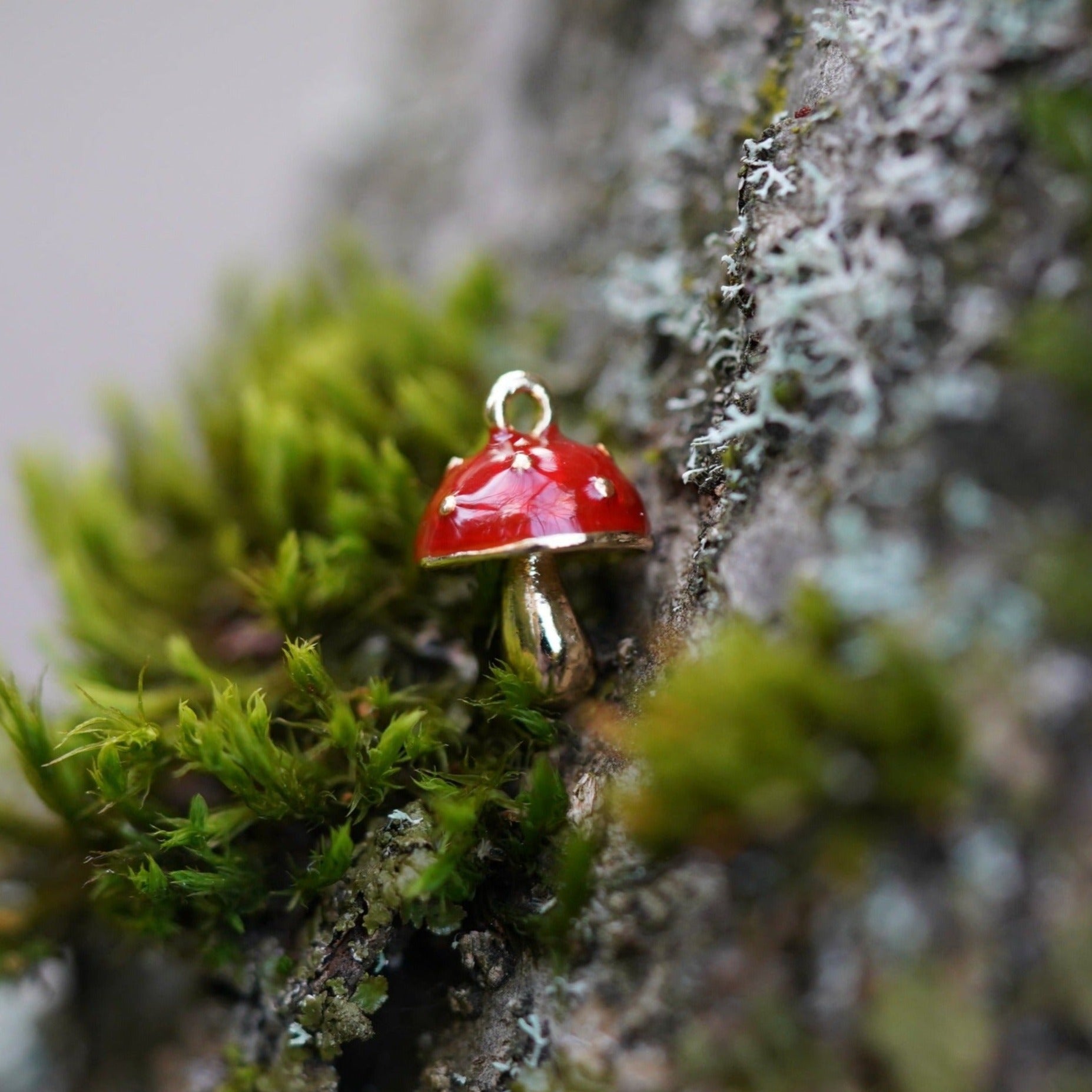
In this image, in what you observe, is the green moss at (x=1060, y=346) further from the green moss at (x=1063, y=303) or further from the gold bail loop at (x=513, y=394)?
the gold bail loop at (x=513, y=394)

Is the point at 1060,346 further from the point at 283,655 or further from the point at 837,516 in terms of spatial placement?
the point at 283,655

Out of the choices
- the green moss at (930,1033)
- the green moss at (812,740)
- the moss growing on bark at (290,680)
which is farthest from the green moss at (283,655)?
the green moss at (930,1033)

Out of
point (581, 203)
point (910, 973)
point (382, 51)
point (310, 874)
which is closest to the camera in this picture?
point (910, 973)

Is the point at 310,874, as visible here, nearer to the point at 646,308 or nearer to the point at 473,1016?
the point at 473,1016

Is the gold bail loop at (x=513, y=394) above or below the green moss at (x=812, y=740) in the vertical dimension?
above

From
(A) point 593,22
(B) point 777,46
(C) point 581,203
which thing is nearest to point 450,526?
(B) point 777,46

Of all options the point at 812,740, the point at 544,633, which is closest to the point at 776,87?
the point at 544,633

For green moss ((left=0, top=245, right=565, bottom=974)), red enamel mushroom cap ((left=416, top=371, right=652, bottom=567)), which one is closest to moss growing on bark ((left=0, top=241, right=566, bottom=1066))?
green moss ((left=0, top=245, right=565, bottom=974))
